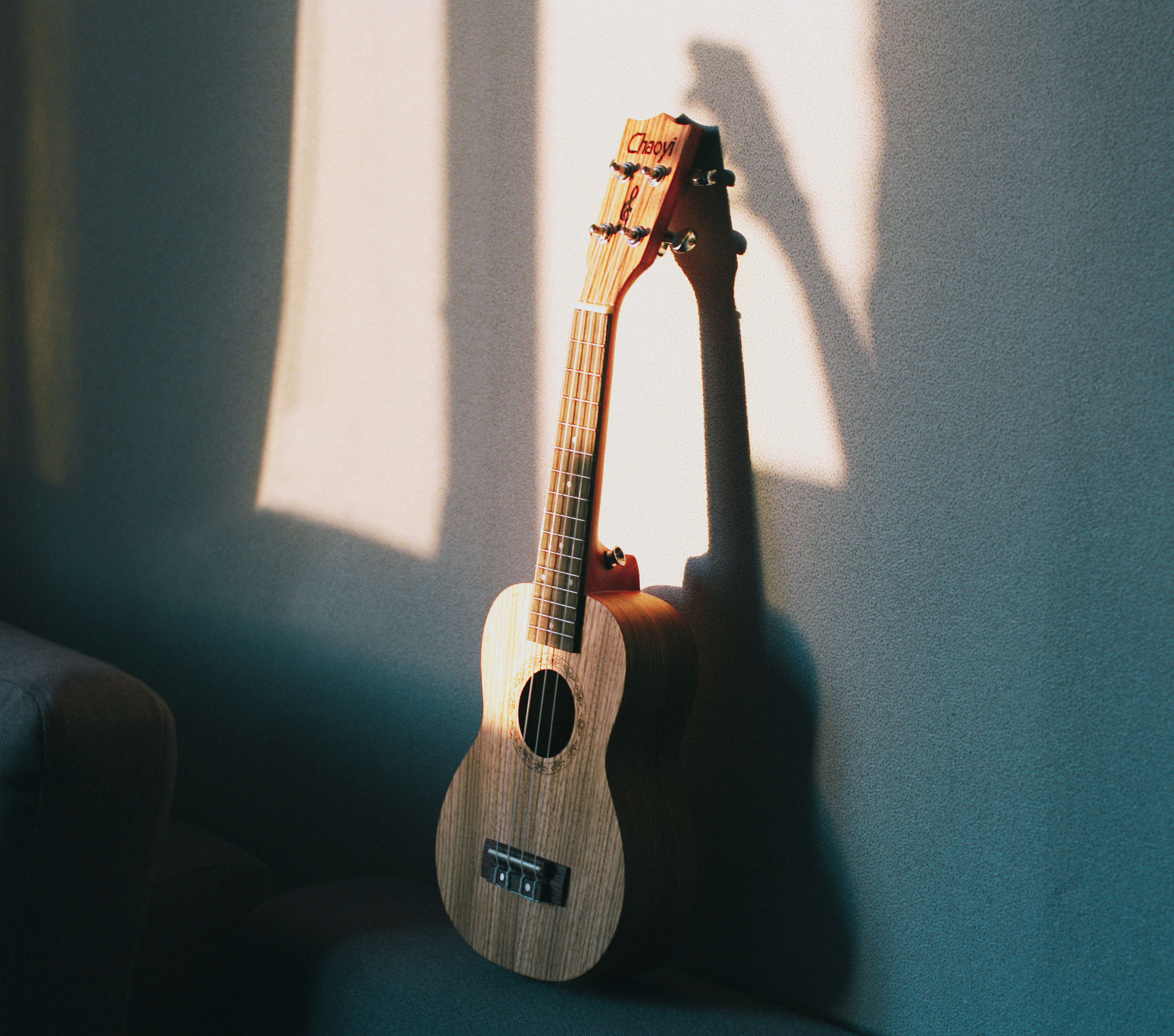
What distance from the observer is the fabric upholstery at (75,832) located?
3.05 ft

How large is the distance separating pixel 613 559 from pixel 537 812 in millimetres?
285

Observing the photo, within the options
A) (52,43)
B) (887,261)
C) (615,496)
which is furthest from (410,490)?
(52,43)

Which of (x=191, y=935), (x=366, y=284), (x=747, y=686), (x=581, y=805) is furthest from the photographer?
(x=366, y=284)

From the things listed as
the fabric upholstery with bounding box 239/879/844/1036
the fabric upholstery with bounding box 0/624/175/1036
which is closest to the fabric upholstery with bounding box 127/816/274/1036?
the fabric upholstery with bounding box 239/879/844/1036

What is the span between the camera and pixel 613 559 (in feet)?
3.75

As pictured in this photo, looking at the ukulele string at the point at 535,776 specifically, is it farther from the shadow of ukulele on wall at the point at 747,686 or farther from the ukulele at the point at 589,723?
the shadow of ukulele on wall at the point at 747,686

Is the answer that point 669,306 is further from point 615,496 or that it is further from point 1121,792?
point 1121,792

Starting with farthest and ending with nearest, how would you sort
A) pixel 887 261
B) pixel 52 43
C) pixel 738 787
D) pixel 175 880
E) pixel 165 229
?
1. pixel 52 43
2. pixel 165 229
3. pixel 175 880
4. pixel 738 787
5. pixel 887 261

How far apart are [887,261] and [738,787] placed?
0.61 meters

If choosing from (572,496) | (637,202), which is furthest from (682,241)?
(572,496)

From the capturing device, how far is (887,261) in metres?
1.07

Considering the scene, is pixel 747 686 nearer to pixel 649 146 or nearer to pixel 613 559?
pixel 613 559

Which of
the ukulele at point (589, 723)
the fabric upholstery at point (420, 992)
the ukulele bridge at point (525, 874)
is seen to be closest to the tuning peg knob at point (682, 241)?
the ukulele at point (589, 723)

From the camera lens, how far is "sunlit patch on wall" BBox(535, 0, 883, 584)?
3.58 ft
